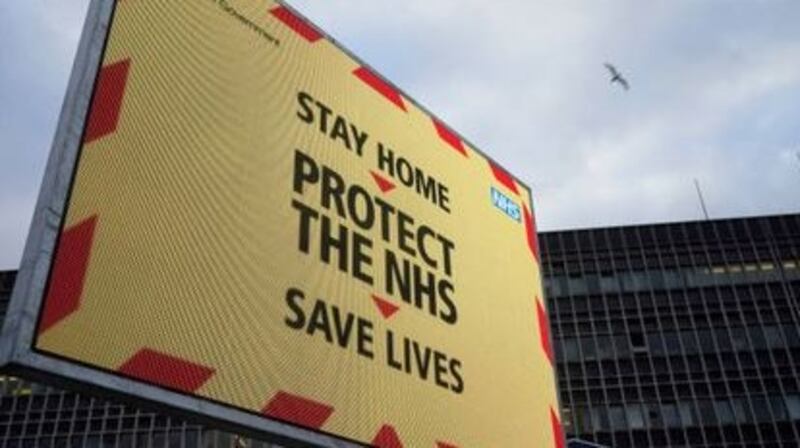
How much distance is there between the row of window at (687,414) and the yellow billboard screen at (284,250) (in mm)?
48589

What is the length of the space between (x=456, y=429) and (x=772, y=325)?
187ft

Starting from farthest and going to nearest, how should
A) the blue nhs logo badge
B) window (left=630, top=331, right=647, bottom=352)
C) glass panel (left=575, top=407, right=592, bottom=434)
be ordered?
window (left=630, top=331, right=647, bottom=352)
glass panel (left=575, top=407, right=592, bottom=434)
the blue nhs logo badge

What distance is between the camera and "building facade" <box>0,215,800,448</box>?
181ft

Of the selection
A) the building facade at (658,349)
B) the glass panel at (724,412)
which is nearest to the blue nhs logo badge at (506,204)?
the building facade at (658,349)

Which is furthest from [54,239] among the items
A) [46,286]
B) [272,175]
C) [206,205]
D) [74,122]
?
[272,175]

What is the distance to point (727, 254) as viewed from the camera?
6247 cm

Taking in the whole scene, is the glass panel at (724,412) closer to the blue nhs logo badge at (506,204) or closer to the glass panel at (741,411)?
the glass panel at (741,411)

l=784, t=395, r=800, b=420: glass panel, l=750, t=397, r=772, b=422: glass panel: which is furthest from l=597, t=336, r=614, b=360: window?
l=784, t=395, r=800, b=420: glass panel

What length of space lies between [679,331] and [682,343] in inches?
39.6

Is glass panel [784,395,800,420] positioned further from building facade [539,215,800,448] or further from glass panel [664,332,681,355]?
glass panel [664,332,681,355]

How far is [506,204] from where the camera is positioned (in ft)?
34.6

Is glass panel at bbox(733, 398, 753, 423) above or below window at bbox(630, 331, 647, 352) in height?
below

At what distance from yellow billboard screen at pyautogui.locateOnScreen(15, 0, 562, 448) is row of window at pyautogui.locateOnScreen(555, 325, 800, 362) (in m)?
50.4

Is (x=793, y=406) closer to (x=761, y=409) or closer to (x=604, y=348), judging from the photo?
(x=761, y=409)
